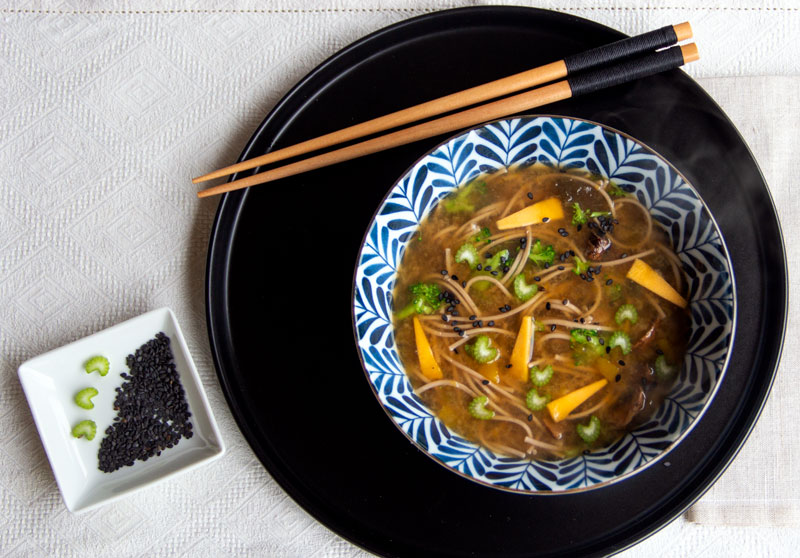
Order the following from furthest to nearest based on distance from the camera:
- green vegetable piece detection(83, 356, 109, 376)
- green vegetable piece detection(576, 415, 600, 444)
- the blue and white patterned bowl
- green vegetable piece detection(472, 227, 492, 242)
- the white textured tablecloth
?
the white textured tablecloth
green vegetable piece detection(83, 356, 109, 376)
green vegetable piece detection(472, 227, 492, 242)
green vegetable piece detection(576, 415, 600, 444)
the blue and white patterned bowl

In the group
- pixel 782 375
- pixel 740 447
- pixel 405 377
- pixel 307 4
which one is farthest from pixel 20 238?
pixel 782 375

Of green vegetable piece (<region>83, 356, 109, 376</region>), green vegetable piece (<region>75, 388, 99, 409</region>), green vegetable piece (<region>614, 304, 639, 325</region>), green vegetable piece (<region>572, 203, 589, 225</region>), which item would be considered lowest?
green vegetable piece (<region>614, 304, 639, 325</region>)

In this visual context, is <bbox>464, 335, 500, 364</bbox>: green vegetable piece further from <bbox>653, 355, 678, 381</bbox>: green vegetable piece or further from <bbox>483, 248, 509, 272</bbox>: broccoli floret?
<bbox>653, 355, 678, 381</bbox>: green vegetable piece

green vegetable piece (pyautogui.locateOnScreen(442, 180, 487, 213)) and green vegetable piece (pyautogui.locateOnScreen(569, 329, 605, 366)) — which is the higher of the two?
green vegetable piece (pyautogui.locateOnScreen(442, 180, 487, 213))

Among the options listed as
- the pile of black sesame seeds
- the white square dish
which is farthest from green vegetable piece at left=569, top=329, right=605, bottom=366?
the pile of black sesame seeds

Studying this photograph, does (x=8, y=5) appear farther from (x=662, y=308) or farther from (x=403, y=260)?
→ (x=662, y=308)

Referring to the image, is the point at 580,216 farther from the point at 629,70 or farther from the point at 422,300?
the point at 422,300

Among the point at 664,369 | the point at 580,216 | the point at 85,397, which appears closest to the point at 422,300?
the point at 580,216
